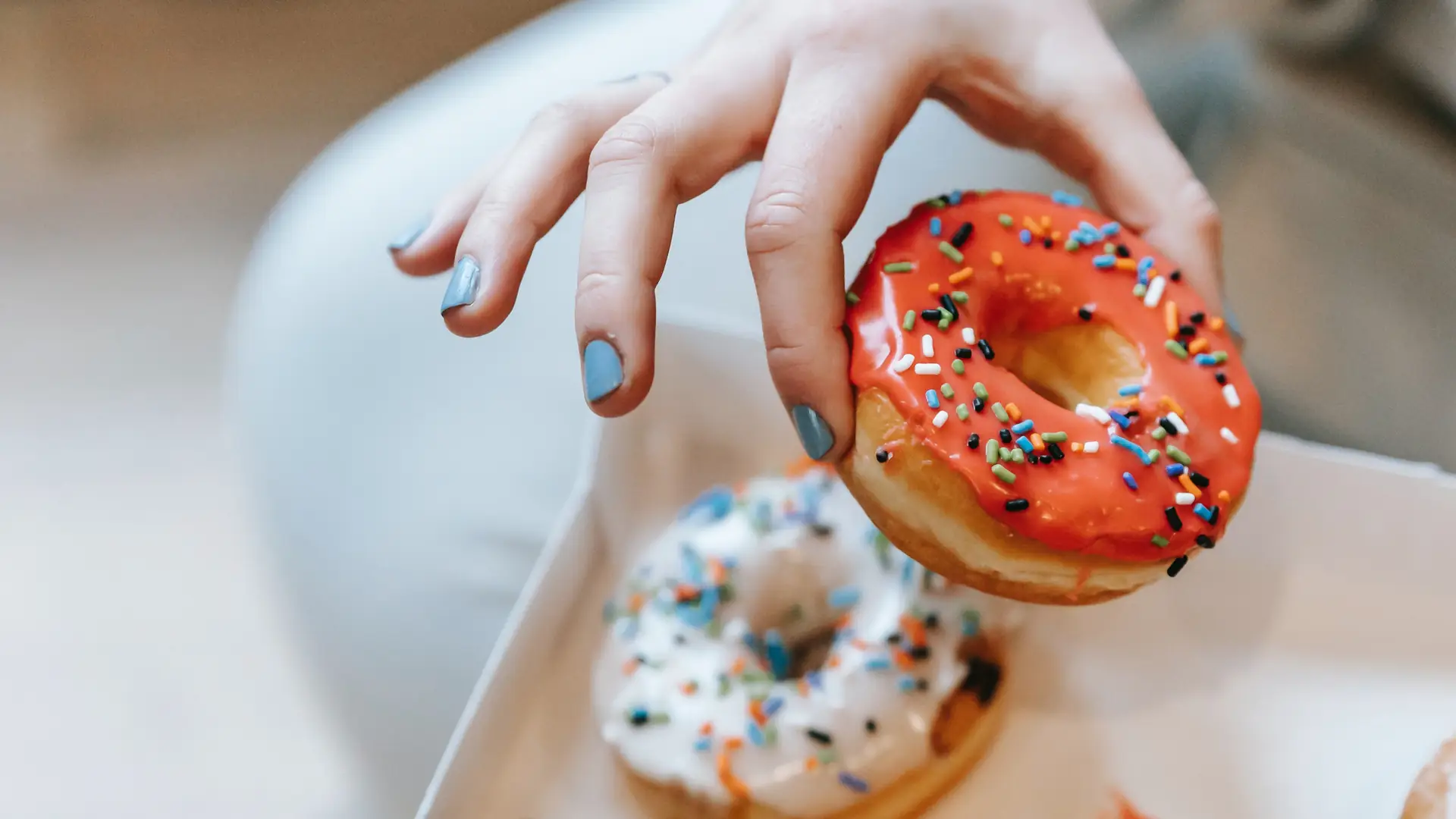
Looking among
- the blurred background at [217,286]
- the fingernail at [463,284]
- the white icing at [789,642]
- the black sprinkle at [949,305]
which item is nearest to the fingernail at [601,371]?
the fingernail at [463,284]

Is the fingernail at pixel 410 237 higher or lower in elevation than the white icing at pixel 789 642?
higher

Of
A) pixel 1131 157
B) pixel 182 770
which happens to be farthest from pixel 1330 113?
pixel 182 770

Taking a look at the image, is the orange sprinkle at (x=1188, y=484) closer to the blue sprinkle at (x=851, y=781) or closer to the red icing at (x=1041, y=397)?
the red icing at (x=1041, y=397)

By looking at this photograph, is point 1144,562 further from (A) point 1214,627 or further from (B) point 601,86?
(B) point 601,86

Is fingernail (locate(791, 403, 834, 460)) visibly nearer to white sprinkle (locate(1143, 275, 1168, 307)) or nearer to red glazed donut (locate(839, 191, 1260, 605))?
red glazed donut (locate(839, 191, 1260, 605))

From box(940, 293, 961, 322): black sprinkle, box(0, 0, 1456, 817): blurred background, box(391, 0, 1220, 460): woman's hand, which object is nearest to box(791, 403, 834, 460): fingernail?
box(391, 0, 1220, 460): woman's hand

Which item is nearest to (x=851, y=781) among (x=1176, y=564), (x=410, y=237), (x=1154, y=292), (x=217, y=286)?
(x=1176, y=564)
